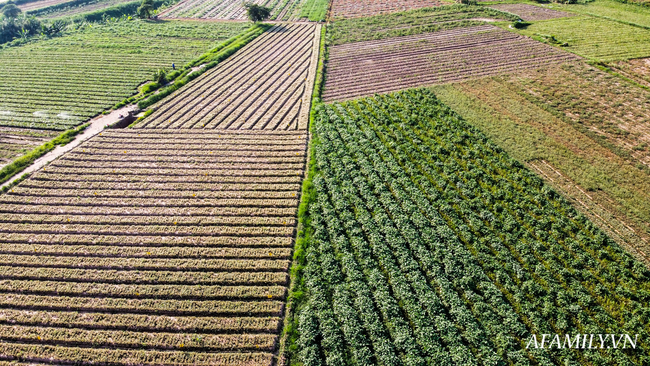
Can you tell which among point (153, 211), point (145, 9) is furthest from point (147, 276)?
point (145, 9)

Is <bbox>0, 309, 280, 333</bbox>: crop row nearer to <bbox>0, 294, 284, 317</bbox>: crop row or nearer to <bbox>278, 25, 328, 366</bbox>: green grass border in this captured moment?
<bbox>0, 294, 284, 317</bbox>: crop row

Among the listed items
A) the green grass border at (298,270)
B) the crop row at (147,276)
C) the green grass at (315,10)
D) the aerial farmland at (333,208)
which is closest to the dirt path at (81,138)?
the aerial farmland at (333,208)

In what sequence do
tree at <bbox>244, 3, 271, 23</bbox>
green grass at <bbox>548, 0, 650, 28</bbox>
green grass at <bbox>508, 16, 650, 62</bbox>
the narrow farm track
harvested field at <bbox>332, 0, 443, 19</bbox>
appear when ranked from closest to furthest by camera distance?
the narrow farm track, green grass at <bbox>508, 16, 650, 62</bbox>, green grass at <bbox>548, 0, 650, 28</bbox>, tree at <bbox>244, 3, 271, 23</bbox>, harvested field at <bbox>332, 0, 443, 19</bbox>

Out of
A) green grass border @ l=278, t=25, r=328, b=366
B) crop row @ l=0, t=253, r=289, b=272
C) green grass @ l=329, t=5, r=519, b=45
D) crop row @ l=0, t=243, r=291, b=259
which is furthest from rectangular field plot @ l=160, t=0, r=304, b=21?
crop row @ l=0, t=253, r=289, b=272

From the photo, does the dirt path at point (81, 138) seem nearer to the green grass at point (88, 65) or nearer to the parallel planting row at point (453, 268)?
the green grass at point (88, 65)

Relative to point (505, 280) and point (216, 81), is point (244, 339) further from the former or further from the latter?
point (216, 81)
